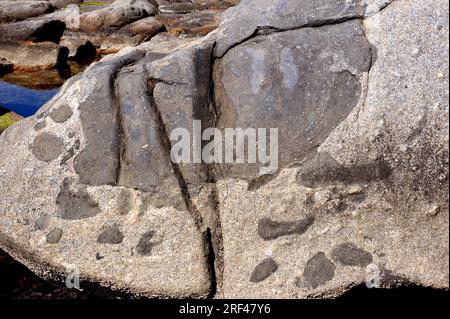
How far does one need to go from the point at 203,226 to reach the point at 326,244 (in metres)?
0.69

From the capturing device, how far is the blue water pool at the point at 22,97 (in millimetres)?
7627

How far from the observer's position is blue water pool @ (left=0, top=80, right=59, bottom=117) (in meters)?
7.63

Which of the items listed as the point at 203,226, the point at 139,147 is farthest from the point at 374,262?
the point at 139,147

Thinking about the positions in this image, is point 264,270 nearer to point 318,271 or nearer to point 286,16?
point 318,271

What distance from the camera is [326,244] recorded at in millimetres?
2881

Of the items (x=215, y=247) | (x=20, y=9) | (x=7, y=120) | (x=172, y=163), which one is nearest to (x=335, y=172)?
(x=215, y=247)

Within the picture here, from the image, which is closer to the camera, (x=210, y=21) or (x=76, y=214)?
(x=76, y=214)

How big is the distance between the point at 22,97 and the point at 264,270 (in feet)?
21.7

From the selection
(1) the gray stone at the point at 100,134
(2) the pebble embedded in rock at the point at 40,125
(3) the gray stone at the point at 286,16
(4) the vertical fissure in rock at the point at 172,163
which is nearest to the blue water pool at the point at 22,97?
(2) the pebble embedded in rock at the point at 40,125

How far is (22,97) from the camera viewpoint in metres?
8.34

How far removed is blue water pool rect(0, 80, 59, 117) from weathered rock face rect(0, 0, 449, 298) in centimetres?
458

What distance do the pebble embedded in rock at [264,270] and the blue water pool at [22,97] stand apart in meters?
5.34

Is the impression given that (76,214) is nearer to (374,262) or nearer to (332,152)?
(332,152)

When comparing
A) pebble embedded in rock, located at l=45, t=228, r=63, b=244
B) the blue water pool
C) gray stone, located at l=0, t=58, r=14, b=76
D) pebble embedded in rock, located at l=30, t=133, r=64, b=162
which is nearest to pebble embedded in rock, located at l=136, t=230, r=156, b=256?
pebble embedded in rock, located at l=45, t=228, r=63, b=244
